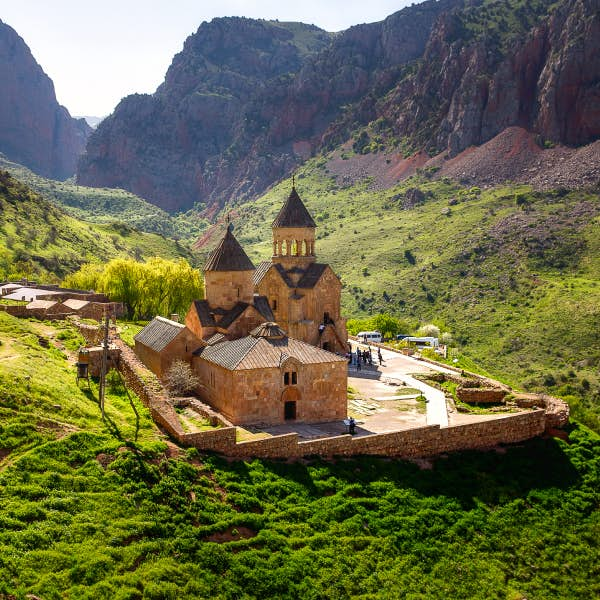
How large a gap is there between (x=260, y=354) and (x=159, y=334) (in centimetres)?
723

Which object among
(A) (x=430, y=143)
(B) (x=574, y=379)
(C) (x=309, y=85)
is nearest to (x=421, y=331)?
(B) (x=574, y=379)

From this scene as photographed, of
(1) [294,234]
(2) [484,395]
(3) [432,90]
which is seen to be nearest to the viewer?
(2) [484,395]

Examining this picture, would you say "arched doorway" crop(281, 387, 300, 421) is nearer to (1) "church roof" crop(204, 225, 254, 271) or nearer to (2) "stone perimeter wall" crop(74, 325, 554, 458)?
(2) "stone perimeter wall" crop(74, 325, 554, 458)

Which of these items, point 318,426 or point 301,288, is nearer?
point 318,426

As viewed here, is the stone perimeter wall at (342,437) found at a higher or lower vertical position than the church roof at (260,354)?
lower

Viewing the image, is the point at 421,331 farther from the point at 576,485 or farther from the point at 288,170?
the point at 288,170

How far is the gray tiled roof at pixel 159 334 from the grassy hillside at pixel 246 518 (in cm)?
614

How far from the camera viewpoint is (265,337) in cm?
3209

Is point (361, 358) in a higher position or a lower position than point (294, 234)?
lower

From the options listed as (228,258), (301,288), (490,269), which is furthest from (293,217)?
(490,269)

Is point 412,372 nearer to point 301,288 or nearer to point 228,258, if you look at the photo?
point 301,288

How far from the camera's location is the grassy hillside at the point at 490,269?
62.2 meters

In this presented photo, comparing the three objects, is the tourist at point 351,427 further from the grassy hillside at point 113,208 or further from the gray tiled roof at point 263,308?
the grassy hillside at point 113,208

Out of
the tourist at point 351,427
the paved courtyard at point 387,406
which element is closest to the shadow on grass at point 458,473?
the paved courtyard at point 387,406
